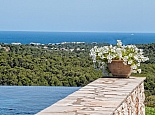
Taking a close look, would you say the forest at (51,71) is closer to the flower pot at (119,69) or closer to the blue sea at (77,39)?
the flower pot at (119,69)

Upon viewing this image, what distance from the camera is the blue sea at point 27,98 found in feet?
20.7

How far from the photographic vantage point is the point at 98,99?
3553mm

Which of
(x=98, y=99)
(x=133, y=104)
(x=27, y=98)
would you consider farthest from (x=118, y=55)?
(x=27, y=98)

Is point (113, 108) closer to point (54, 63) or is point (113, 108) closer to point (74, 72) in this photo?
point (74, 72)

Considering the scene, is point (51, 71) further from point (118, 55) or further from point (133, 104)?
point (133, 104)

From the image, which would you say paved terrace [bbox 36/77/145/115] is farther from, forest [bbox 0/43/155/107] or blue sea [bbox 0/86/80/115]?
forest [bbox 0/43/155/107]

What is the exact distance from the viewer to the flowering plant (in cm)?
485

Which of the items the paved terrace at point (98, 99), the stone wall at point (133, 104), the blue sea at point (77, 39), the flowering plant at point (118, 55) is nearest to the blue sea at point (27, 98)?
the flowering plant at point (118, 55)

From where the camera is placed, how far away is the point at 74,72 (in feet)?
35.4

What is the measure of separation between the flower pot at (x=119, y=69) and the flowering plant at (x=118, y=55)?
0.05 meters

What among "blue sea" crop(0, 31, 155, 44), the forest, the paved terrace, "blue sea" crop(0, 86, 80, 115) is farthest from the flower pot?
"blue sea" crop(0, 31, 155, 44)

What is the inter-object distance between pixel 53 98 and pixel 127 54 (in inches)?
108

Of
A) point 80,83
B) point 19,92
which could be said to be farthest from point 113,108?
point 80,83

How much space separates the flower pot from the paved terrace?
155 millimetres
